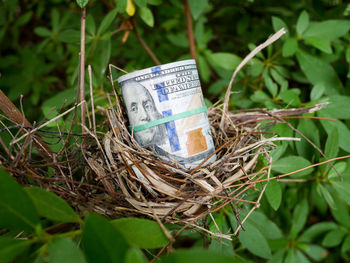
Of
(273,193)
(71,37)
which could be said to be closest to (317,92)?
(273,193)

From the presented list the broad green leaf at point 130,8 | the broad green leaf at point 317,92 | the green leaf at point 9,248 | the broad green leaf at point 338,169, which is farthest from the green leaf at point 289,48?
the green leaf at point 9,248

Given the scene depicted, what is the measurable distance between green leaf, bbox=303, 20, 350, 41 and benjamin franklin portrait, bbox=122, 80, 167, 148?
666mm

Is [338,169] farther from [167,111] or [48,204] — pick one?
[48,204]

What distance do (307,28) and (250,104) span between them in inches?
14.1

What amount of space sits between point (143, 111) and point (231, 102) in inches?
18.7

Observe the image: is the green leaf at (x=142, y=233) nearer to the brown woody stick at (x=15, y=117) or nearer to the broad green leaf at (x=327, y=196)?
the brown woody stick at (x=15, y=117)

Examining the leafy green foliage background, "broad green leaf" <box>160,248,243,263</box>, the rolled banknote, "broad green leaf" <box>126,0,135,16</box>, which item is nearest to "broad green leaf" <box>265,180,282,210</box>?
the leafy green foliage background

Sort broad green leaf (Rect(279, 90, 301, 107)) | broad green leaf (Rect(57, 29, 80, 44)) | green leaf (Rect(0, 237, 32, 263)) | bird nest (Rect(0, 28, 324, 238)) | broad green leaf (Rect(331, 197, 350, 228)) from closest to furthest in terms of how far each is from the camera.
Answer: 1. green leaf (Rect(0, 237, 32, 263))
2. bird nest (Rect(0, 28, 324, 238))
3. broad green leaf (Rect(279, 90, 301, 107))
4. broad green leaf (Rect(57, 29, 80, 44))
5. broad green leaf (Rect(331, 197, 350, 228))

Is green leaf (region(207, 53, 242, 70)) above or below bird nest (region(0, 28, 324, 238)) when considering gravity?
above

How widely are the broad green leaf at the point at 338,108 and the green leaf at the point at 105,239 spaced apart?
78 centimetres

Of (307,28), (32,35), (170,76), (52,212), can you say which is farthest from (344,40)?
(32,35)

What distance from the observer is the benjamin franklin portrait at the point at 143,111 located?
26.3 inches

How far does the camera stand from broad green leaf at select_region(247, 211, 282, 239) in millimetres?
853

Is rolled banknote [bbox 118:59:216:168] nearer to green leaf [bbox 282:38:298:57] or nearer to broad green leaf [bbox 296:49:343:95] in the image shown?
green leaf [bbox 282:38:298:57]
